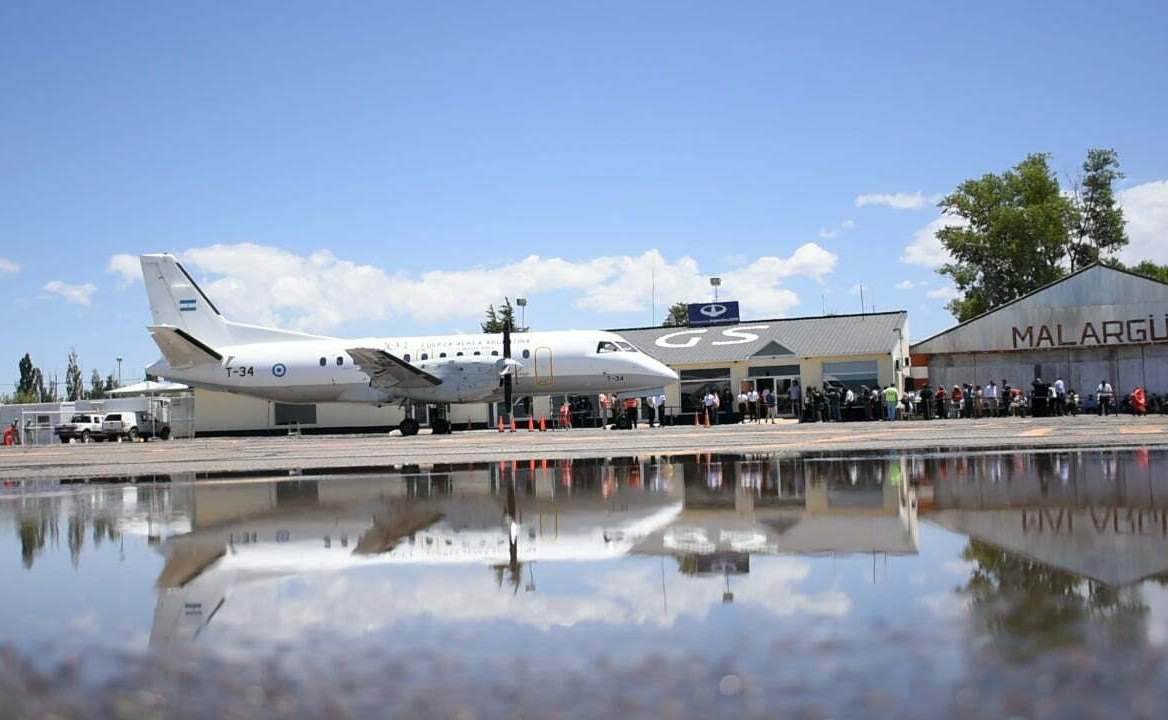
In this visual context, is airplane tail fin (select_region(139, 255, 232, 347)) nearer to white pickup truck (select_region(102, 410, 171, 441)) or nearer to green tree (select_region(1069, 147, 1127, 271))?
white pickup truck (select_region(102, 410, 171, 441))

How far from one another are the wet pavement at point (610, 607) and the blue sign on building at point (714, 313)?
4164cm

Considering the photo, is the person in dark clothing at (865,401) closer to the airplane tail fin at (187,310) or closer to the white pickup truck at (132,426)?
the airplane tail fin at (187,310)

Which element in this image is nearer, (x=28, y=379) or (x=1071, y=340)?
(x=1071, y=340)

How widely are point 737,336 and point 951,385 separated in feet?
32.4

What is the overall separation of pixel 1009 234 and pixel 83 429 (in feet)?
198

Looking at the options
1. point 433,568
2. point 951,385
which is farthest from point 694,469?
point 951,385

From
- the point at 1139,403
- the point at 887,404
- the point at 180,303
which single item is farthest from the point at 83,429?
the point at 1139,403

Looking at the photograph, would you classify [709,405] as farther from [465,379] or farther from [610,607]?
[610,607]

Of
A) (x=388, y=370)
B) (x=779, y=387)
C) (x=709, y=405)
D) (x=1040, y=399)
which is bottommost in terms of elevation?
(x=1040, y=399)

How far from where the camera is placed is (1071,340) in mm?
45219

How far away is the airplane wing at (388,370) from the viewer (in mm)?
35469

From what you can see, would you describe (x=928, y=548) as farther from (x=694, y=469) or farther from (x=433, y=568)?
(x=694, y=469)

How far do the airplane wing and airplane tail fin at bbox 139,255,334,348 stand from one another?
5.38 meters

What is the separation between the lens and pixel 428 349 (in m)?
37.6
